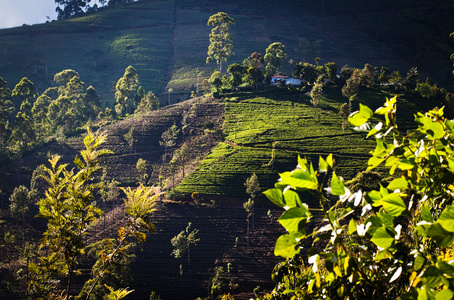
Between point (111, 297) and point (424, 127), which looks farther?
point (111, 297)

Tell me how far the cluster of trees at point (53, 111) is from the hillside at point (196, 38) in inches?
491

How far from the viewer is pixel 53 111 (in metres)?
70.3

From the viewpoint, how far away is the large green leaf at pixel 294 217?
1.73 m

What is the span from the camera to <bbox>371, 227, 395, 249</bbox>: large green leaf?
1.75m

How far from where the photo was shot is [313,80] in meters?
67.2

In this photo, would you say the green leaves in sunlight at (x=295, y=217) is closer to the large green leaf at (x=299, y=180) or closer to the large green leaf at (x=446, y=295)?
the large green leaf at (x=299, y=180)

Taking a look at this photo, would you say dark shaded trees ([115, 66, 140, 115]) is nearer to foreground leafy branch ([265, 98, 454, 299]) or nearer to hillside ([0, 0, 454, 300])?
hillside ([0, 0, 454, 300])

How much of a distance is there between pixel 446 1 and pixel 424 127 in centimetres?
16523

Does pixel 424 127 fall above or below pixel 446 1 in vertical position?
below

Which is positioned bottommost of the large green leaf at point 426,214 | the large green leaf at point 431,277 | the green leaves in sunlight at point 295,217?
the large green leaf at point 431,277

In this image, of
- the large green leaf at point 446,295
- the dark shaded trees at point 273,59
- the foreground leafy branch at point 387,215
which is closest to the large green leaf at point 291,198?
the foreground leafy branch at point 387,215

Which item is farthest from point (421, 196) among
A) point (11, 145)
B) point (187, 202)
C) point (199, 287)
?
point (11, 145)

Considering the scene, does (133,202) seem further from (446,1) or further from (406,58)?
(446,1)

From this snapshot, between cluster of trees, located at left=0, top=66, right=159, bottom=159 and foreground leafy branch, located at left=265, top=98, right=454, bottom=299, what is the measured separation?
61.1 metres
